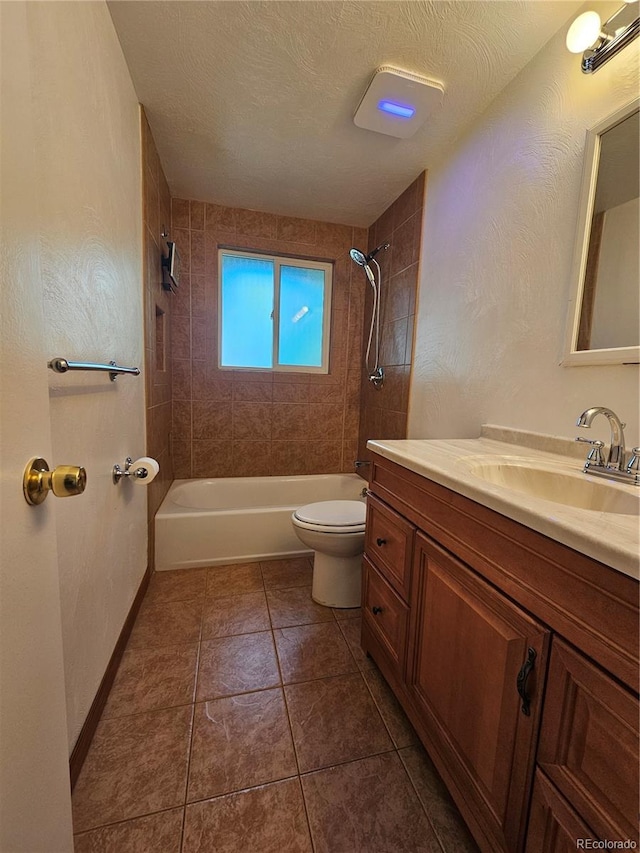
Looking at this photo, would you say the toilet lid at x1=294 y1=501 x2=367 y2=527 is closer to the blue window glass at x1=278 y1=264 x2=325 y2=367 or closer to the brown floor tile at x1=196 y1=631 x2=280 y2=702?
the brown floor tile at x1=196 y1=631 x2=280 y2=702

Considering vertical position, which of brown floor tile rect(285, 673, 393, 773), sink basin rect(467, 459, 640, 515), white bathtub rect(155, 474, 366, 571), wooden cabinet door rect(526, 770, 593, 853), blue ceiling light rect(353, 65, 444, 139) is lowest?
brown floor tile rect(285, 673, 393, 773)

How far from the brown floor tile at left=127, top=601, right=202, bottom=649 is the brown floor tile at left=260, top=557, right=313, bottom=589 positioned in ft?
1.33

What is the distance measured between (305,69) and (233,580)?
239cm

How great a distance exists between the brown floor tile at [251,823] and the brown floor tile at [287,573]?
0.99 metres

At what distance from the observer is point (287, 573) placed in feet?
6.72

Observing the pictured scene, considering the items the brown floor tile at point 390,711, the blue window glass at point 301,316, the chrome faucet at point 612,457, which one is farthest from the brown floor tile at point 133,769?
the blue window glass at point 301,316

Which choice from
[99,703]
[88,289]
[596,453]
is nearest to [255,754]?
[99,703]

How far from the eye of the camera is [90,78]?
1.03 m

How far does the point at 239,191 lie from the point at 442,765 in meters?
2.90

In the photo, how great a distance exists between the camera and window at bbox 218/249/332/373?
2.68 m

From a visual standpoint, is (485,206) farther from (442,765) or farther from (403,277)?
(442,765)

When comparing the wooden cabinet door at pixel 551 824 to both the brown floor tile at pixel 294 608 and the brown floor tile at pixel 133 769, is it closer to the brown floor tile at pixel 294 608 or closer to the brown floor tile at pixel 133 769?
the brown floor tile at pixel 133 769

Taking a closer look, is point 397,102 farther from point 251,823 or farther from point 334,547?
point 251,823

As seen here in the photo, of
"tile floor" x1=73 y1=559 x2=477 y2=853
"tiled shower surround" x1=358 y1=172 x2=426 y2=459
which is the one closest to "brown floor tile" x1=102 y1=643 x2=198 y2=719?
"tile floor" x1=73 y1=559 x2=477 y2=853
